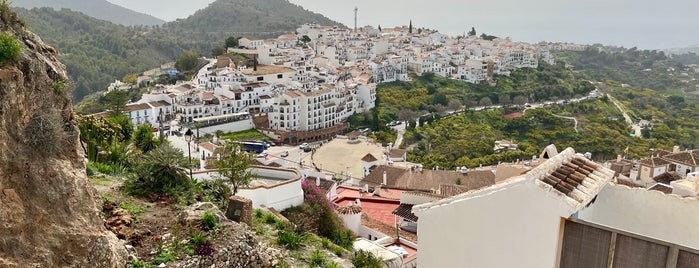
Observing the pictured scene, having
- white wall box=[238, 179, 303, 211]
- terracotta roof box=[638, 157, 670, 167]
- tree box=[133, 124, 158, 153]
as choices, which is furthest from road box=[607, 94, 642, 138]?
tree box=[133, 124, 158, 153]

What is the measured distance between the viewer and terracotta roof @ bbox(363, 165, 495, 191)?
28.6 meters

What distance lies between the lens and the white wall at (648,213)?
16.8 ft

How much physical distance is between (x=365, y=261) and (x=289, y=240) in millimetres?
1756

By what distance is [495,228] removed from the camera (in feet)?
16.3

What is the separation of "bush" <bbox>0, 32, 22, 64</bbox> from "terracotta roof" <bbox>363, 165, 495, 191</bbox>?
22.8 m

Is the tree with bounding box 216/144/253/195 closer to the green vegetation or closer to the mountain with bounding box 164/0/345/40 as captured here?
the green vegetation

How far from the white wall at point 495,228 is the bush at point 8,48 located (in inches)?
207

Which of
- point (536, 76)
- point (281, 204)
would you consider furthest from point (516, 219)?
point (536, 76)

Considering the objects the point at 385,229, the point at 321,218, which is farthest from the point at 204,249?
the point at 385,229

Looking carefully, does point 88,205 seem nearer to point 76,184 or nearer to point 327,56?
point 76,184

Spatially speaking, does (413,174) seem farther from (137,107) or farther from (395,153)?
(137,107)

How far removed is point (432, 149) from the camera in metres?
47.7

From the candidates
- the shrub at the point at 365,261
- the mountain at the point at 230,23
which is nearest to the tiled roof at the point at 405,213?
the shrub at the point at 365,261

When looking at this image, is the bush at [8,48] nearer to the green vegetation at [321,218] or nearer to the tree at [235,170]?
the tree at [235,170]
